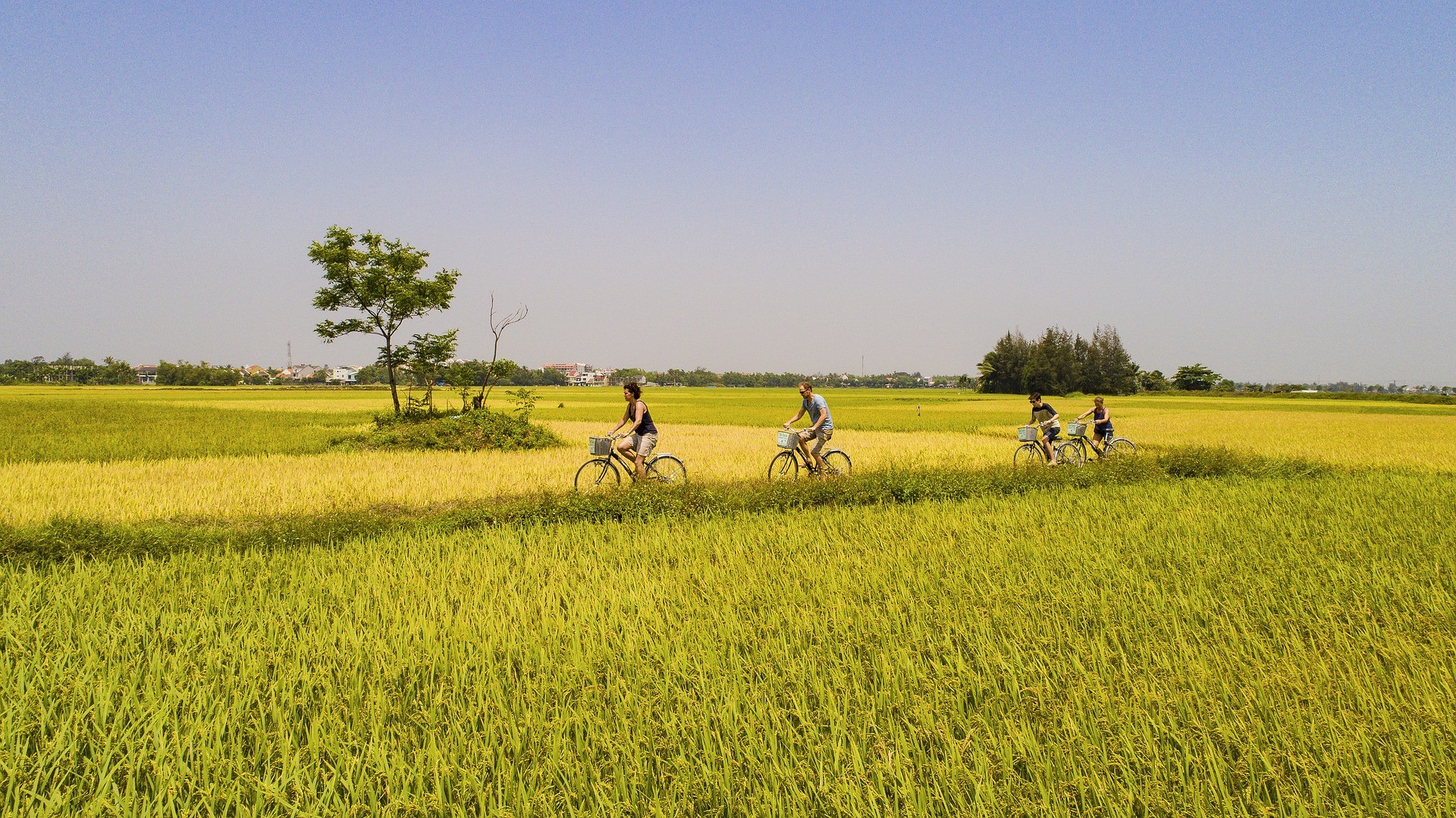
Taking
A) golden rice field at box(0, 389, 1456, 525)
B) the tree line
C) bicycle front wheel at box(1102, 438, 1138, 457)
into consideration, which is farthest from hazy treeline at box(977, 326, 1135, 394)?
bicycle front wheel at box(1102, 438, 1138, 457)

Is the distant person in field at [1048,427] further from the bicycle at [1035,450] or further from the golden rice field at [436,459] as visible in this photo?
the golden rice field at [436,459]

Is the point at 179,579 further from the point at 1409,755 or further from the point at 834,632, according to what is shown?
the point at 1409,755

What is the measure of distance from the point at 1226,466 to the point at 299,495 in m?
17.3

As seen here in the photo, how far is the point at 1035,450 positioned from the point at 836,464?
524cm

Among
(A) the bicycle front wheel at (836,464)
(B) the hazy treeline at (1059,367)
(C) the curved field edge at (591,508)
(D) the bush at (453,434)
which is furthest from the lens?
(B) the hazy treeline at (1059,367)

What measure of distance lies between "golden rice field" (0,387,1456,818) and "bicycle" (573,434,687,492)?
2.05 meters

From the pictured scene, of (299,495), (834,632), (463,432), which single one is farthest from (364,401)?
(834,632)

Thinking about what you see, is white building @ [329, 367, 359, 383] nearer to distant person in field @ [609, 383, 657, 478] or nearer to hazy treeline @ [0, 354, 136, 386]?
hazy treeline @ [0, 354, 136, 386]

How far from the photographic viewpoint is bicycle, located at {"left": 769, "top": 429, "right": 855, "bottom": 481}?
480 inches

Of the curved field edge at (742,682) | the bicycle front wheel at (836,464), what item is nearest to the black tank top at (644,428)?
the bicycle front wheel at (836,464)

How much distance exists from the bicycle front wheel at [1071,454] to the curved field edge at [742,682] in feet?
24.6

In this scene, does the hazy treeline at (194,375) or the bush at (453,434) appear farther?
the hazy treeline at (194,375)

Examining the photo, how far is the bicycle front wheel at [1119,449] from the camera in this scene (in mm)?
15703

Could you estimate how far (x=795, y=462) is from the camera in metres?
13.1
